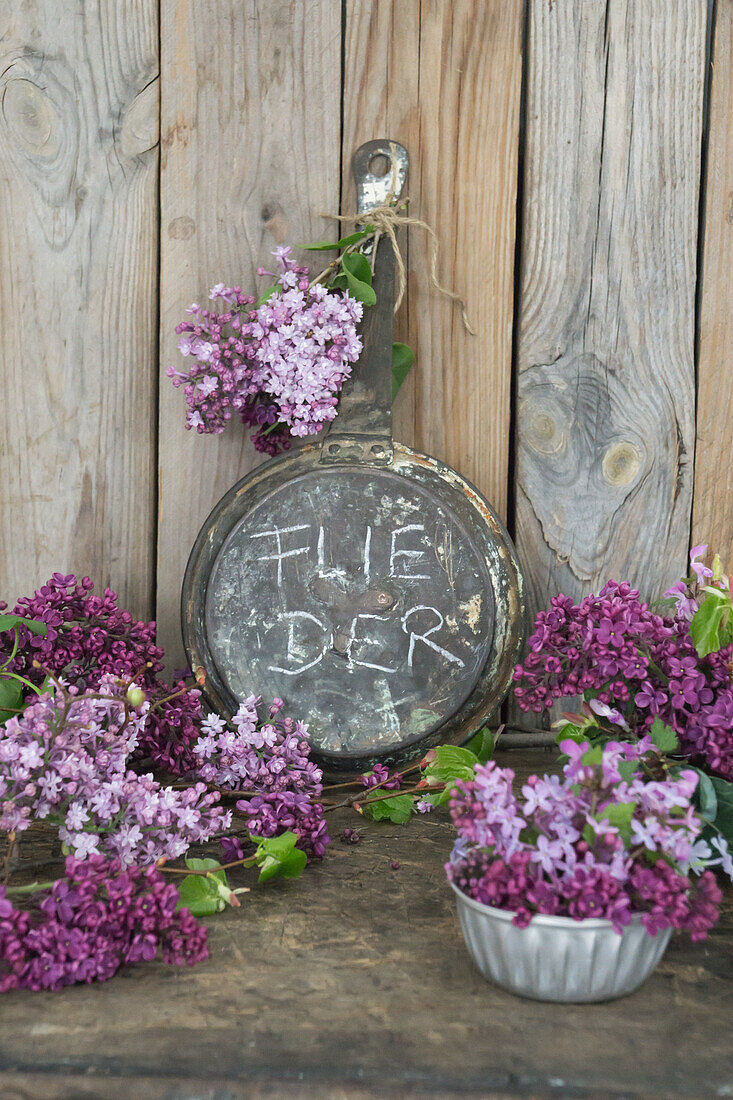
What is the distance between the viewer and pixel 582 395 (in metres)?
1.30

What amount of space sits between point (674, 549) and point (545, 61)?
74 centimetres

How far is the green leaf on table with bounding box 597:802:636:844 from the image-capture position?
26.6 inches

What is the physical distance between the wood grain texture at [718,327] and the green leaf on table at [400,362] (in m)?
0.44

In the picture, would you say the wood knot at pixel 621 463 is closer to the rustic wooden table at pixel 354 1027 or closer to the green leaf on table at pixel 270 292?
the green leaf on table at pixel 270 292

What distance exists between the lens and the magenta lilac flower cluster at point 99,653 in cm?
107

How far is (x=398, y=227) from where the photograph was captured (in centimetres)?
127

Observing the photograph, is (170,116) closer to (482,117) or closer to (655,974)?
(482,117)

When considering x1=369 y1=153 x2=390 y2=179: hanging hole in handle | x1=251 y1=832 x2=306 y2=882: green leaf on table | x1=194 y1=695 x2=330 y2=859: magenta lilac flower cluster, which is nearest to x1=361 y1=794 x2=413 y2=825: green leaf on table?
x1=194 y1=695 x2=330 y2=859: magenta lilac flower cluster

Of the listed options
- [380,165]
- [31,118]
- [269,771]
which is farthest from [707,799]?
[31,118]

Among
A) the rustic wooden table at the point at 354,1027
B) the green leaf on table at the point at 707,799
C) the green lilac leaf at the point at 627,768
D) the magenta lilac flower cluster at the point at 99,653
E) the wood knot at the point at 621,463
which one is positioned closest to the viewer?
the rustic wooden table at the point at 354,1027

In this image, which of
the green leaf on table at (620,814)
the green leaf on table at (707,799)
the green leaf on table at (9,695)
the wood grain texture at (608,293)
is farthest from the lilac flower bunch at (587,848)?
the wood grain texture at (608,293)

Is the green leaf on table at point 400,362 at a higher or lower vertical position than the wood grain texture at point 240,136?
lower

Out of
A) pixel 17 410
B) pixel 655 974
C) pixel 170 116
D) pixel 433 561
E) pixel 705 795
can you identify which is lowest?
pixel 655 974

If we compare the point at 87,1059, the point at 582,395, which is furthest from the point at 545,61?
the point at 87,1059
